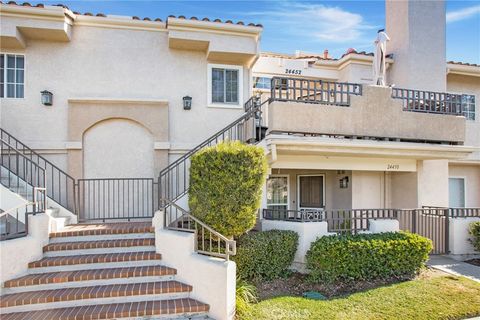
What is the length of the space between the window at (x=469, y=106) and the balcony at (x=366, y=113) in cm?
404

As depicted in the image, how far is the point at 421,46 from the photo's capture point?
470 inches

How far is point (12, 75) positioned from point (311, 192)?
12.1 metres

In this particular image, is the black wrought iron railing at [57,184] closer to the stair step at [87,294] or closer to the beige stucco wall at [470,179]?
the stair step at [87,294]

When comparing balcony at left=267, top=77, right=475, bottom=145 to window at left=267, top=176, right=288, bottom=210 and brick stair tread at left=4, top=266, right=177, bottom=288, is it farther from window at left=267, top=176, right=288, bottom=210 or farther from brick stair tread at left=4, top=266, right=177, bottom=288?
brick stair tread at left=4, top=266, right=177, bottom=288

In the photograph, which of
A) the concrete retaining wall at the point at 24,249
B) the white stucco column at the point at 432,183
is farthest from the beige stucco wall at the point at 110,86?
the white stucco column at the point at 432,183

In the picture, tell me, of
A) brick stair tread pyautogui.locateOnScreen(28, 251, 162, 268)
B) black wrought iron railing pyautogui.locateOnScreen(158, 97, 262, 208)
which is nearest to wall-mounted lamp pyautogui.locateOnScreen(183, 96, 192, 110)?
black wrought iron railing pyautogui.locateOnScreen(158, 97, 262, 208)

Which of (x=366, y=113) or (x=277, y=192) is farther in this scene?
(x=277, y=192)

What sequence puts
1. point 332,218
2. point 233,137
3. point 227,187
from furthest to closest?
point 233,137
point 332,218
point 227,187

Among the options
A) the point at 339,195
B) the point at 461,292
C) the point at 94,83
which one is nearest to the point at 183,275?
the point at 461,292

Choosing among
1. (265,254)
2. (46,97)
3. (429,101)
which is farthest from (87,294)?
(429,101)

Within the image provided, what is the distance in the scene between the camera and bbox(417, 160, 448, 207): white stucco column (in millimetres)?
10859

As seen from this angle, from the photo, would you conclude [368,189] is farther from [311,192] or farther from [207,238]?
[207,238]

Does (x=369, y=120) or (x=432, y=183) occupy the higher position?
(x=369, y=120)

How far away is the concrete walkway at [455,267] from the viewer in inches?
316
